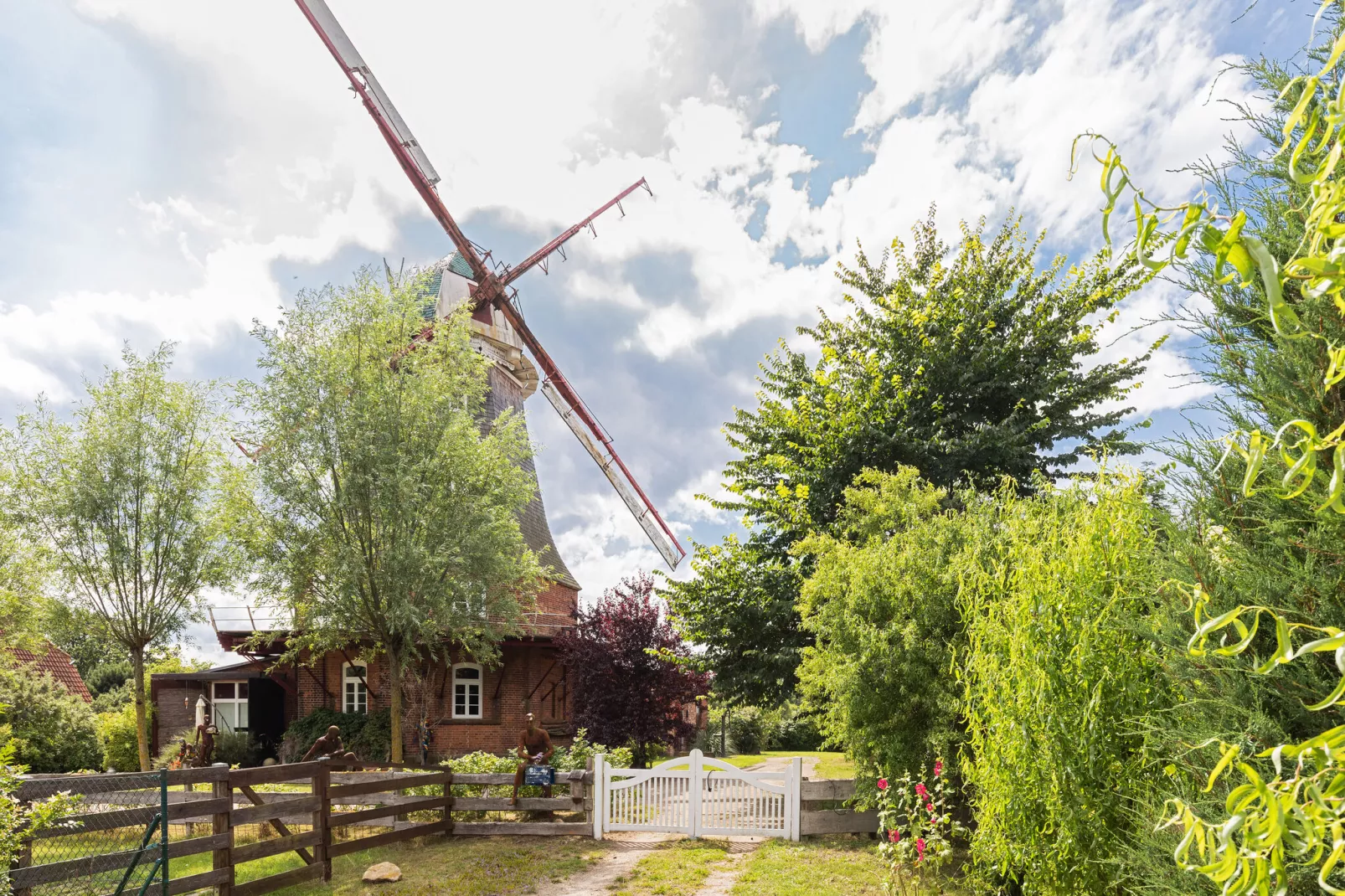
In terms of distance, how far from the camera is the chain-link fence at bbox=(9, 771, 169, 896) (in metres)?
5.71

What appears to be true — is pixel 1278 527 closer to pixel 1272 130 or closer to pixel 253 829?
pixel 1272 130

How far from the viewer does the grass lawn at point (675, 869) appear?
27.8 feet

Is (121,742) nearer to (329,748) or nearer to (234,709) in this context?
(234,709)

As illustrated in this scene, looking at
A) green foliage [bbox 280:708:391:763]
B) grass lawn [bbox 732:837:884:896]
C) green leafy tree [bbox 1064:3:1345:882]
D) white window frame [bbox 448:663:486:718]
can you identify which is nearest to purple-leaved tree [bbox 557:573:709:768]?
white window frame [bbox 448:663:486:718]

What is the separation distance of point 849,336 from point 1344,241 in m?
15.4

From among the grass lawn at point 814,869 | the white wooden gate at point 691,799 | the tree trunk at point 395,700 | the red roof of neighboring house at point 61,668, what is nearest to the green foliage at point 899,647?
the grass lawn at point 814,869

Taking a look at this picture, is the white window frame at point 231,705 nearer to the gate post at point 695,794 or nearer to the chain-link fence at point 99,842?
the gate post at point 695,794

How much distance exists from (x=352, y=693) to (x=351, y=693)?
0.07 feet

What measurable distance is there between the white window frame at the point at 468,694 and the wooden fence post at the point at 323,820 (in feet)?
38.5

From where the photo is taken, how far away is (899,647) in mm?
8984

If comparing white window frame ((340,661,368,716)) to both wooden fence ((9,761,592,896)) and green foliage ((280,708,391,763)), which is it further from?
wooden fence ((9,761,592,896))

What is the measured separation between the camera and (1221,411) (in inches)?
138

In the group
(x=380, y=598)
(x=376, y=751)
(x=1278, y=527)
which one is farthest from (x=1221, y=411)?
(x=376, y=751)

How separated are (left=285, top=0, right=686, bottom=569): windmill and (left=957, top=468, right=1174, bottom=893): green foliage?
64.0 ft
